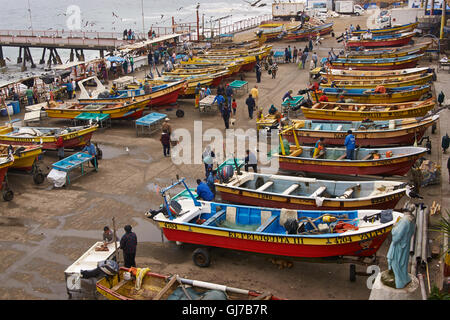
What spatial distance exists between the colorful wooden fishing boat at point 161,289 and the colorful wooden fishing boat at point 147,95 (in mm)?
14334

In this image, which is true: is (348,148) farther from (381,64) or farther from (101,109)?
(381,64)

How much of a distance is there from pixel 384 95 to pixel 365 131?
16.8 ft

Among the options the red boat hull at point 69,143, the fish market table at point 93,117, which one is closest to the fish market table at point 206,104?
the fish market table at point 93,117

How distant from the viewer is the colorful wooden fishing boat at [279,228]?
421 inches

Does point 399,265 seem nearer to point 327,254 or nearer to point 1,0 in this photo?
point 327,254

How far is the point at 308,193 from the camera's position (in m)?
14.0

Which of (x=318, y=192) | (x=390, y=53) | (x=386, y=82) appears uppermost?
(x=390, y=53)

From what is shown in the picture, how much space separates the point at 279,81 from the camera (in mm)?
30734

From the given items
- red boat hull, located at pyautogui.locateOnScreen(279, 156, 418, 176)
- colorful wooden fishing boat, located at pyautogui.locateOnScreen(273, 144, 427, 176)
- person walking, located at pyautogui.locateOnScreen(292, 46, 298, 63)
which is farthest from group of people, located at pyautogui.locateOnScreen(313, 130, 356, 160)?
person walking, located at pyautogui.locateOnScreen(292, 46, 298, 63)

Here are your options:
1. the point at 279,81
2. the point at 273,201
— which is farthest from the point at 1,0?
the point at 273,201

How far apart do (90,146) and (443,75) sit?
2129 cm

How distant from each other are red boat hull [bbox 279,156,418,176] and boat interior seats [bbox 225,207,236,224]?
4141mm
